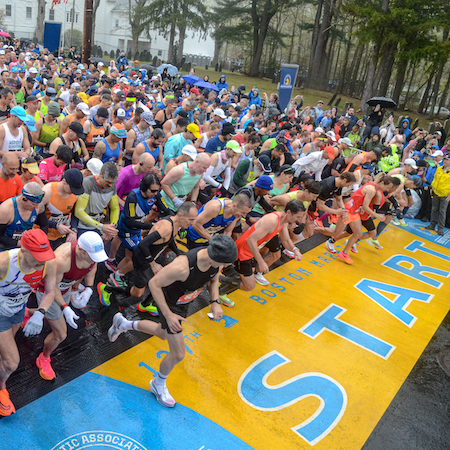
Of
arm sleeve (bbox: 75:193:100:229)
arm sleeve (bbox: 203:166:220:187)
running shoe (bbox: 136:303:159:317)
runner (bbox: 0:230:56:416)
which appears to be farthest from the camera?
arm sleeve (bbox: 203:166:220:187)

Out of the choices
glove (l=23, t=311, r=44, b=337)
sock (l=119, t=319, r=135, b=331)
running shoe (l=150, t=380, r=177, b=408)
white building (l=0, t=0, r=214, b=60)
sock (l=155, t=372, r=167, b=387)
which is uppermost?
white building (l=0, t=0, r=214, b=60)

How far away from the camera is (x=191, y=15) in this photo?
124 ft

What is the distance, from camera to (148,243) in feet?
15.6

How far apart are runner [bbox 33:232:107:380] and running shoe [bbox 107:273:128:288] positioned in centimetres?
148

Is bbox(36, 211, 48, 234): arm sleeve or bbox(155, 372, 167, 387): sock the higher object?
bbox(36, 211, 48, 234): arm sleeve

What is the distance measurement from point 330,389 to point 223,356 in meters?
1.35

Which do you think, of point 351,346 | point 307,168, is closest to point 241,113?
point 307,168

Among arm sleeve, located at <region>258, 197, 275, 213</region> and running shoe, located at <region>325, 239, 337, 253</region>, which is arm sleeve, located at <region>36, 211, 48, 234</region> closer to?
arm sleeve, located at <region>258, 197, 275, 213</region>

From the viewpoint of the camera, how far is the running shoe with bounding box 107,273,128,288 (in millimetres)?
5696

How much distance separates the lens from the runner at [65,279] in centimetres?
369

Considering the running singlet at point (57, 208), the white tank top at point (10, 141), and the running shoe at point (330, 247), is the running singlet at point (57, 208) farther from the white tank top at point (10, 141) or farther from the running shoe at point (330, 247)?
the running shoe at point (330, 247)

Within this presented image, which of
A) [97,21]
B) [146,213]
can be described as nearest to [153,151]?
[146,213]

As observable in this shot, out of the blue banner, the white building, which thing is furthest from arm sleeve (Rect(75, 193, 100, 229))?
the white building

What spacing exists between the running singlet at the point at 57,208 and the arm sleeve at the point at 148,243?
1063mm
